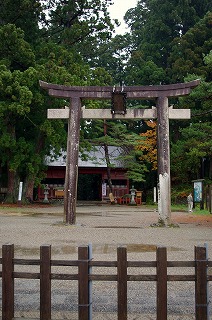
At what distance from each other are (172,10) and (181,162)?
15424mm

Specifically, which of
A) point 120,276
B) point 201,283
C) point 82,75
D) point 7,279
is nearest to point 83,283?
point 120,276

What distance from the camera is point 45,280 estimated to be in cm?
390

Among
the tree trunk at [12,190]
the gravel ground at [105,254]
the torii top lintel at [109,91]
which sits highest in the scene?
the torii top lintel at [109,91]

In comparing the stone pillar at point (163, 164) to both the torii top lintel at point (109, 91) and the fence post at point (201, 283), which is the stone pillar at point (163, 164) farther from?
the fence post at point (201, 283)

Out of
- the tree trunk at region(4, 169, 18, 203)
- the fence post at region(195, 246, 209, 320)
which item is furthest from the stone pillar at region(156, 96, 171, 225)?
the tree trunk at region(4, 169, 18, 203)

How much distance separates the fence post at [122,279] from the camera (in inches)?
150

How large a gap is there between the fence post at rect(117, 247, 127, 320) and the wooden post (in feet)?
32.9

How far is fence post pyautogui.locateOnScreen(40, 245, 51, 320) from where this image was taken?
388cm

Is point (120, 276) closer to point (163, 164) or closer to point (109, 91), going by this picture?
point (163, 164)

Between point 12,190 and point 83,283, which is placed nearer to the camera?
point 83,283

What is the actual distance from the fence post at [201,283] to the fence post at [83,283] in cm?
102

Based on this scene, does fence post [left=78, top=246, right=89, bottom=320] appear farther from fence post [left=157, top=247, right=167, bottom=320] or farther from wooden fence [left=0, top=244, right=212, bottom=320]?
fence post [left=157, top=247, right=167, bottom=320]

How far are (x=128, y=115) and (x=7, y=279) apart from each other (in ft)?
37.4

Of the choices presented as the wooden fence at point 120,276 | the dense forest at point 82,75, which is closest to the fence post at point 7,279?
the wooden fence at point 120,276
